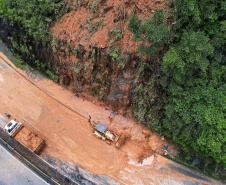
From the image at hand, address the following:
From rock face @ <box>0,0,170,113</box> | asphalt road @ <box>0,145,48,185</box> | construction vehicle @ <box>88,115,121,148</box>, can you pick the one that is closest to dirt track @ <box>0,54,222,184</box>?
construction vehicle @ <box>88,115,121,148</box>

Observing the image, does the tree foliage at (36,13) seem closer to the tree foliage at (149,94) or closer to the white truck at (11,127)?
the white truck at (11,127)

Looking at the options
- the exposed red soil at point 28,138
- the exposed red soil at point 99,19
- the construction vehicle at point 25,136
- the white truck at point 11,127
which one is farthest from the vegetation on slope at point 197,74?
the white truck at point 11,127

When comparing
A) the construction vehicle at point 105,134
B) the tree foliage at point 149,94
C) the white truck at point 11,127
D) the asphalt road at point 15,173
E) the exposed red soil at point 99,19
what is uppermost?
the exposed red soil at point 99,19

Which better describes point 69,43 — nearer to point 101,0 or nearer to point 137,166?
point 101,0

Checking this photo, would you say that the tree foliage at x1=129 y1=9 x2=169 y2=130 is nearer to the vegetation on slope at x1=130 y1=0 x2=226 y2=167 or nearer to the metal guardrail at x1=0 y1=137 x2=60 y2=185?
the vegetation on slope at x1=130 y1=0 x2=226 y2=167

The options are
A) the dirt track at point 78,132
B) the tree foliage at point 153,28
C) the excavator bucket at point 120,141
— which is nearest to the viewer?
the tree foliage at point 153,28

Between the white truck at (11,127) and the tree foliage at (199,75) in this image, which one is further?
the white truck at (11,127)

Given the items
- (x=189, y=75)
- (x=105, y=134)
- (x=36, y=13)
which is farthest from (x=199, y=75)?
(x=36, y=13)
